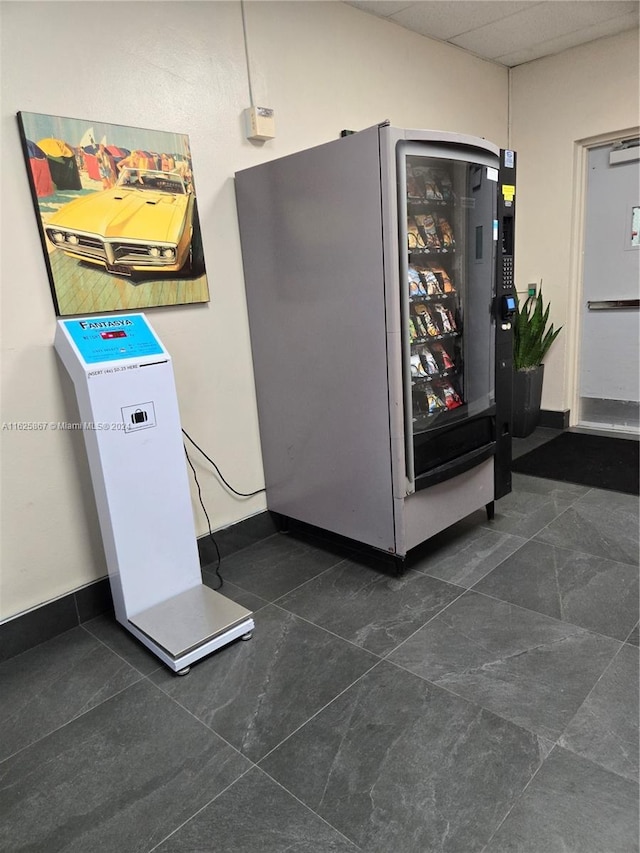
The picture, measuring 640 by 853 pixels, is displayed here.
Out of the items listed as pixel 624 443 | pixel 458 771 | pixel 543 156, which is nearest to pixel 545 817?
pixel 458 771

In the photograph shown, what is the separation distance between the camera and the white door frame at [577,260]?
4223 mm

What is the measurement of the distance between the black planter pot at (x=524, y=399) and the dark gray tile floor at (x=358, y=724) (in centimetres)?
196

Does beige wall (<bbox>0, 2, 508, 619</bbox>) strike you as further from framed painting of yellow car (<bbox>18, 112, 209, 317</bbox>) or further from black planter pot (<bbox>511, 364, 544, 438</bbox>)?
black planter pot (<bbox>511, 364, 544, 438</bbox>)

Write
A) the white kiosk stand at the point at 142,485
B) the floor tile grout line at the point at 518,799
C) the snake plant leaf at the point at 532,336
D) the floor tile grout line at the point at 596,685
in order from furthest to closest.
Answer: the snake plant leaf at the point at 532,336 → the white kiosk stand at the point at 142,485 → the floor tile grout line at the point at 596,685 → the floor tile grout line at the point at 518,799

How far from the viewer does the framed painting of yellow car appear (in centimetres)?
215

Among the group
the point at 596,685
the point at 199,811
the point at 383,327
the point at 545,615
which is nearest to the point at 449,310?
the point at 383,327

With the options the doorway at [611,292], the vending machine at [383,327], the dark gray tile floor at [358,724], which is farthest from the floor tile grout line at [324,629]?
the doorway at [611,292]

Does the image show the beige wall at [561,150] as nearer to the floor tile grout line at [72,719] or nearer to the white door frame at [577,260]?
the white door frame at [577,260]

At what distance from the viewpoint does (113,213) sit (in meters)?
2.34

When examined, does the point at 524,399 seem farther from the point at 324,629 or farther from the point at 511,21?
the point at 324,629

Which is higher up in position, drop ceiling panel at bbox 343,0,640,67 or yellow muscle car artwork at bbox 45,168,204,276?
drop ceiling panel at bbox 343,0,640,67

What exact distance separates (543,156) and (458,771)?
4498 mm

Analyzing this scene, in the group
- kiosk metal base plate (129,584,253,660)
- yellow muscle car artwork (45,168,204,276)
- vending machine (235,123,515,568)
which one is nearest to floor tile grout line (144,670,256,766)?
kiosk metal base plate (129,584,253,660)

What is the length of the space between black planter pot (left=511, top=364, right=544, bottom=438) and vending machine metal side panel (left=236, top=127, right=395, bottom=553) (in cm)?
231
